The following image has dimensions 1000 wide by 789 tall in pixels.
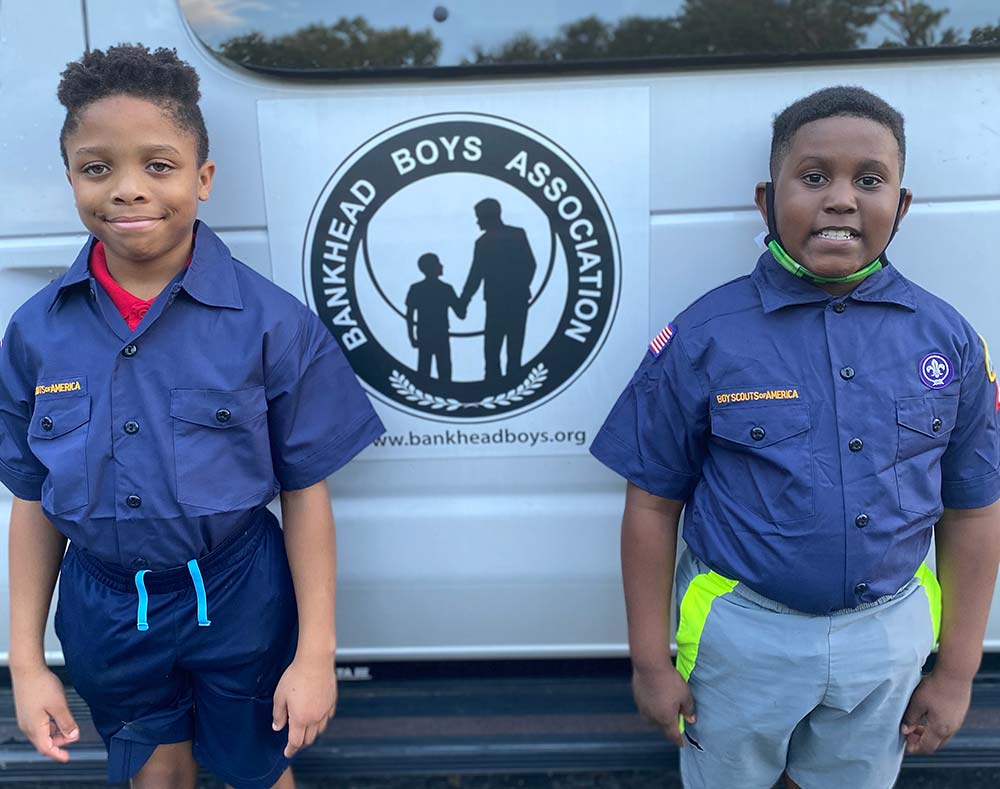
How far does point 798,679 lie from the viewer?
4.61 feet

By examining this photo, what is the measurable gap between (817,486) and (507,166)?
0.75 metres

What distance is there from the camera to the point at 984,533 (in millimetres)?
1464

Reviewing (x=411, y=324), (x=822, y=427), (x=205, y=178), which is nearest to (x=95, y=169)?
(x=205, y=178)

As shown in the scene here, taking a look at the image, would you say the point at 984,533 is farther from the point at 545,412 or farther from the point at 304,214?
the point at 304,214

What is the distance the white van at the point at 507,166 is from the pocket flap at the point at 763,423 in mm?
320

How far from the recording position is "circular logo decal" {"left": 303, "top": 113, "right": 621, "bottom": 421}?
1.59 meters

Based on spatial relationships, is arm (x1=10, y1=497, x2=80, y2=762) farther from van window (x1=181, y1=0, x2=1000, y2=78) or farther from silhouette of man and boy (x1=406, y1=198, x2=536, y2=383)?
van window (x1=181, y1=0, x2=1000, y2=78)

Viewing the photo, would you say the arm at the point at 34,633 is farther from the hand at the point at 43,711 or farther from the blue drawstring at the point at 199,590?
the blue drawstring at the point at 199,590

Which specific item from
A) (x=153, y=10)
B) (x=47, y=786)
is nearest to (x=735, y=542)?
(x=153, y=10)

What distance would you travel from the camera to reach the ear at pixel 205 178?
4.70 ft

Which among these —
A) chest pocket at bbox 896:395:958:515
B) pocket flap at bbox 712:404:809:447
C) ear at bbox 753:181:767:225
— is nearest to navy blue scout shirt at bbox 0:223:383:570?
pocket flap at bbox 712:404:809:447

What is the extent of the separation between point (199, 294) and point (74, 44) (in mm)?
554

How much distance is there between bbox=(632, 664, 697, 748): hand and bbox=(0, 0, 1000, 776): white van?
380mm

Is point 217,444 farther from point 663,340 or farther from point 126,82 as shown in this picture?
point 663,340
